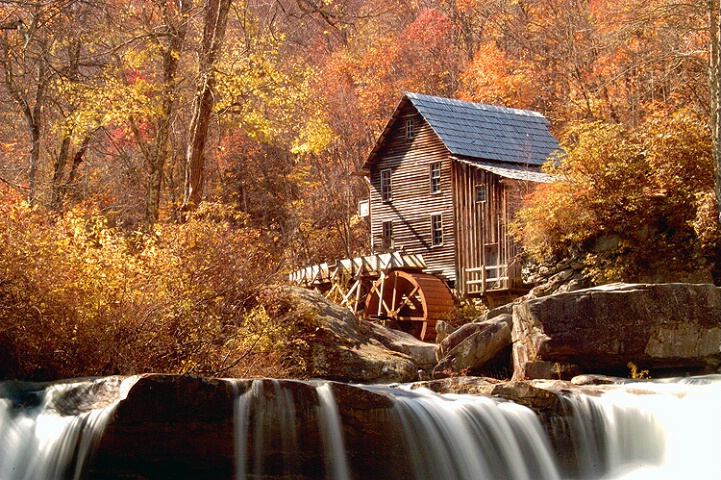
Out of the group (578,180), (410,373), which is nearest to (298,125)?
(410,373)

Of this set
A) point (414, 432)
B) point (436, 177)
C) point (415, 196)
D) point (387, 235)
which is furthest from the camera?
point (387, 235)

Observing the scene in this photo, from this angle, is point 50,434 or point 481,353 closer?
point 50,434

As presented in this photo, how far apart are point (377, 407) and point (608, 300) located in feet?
22.0

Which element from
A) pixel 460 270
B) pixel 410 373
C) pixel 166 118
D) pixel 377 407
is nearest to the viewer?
pixel 377 407

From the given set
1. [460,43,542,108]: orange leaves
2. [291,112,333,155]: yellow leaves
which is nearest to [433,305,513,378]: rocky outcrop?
[291,112,333,155]: yellow leaves

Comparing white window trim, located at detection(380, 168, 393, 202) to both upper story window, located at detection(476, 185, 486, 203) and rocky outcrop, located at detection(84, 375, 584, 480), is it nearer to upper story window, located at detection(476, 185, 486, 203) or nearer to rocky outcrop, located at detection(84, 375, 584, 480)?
upper story window, located at detection(476, 185, 486, 203)

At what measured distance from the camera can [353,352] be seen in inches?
638

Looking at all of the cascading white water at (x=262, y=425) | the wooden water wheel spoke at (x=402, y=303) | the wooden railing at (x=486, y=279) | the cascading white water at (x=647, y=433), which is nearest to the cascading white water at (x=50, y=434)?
the cascading white water at (x=262, y=425)

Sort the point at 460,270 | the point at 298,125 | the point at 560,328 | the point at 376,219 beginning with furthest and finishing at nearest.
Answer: the point at 376,219 < the point at 460,270 < the point at 298,125 < the point at 560,328

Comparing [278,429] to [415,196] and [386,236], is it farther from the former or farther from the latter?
[386,236]

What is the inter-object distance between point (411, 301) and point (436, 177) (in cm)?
437

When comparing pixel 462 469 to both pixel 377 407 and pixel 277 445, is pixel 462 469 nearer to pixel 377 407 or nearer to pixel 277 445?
pixel 377 407

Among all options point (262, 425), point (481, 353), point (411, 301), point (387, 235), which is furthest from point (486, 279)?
point (262, 425)

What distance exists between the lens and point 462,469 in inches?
398
